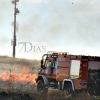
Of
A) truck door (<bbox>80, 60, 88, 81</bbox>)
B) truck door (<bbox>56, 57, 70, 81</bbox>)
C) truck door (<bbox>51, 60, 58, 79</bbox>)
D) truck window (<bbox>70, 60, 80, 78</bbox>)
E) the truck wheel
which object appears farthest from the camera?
truck door (<bbox>51, 60, 58, 79</bbox>)

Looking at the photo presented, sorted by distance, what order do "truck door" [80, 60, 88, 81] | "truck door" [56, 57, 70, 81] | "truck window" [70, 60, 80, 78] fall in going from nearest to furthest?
"truck door" [80, 60, 88, 81] < "truck window" [70, 60, 80, 78] < "truck door" [56, 57, 70, 81]

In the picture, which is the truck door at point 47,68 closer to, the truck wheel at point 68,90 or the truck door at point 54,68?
the truck door at point 54,68

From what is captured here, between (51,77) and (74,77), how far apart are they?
3.06 m

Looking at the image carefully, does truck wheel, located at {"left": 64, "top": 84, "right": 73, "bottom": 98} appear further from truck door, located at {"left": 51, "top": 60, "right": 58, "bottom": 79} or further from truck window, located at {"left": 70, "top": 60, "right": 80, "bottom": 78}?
truck door, located at {"left": 51, "top": 60, "right": 58, "bottom": 79}

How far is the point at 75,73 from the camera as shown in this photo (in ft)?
64.5

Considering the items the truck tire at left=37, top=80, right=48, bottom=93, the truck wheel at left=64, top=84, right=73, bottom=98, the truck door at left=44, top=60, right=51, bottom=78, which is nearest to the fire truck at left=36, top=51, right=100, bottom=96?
the truck wheel at left=64, top=84, right=73, bottom=98

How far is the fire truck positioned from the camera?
19.4m

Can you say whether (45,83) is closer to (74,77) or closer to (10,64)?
(74,77)

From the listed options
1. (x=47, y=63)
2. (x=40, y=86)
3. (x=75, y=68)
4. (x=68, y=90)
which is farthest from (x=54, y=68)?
(x=75, y=68)

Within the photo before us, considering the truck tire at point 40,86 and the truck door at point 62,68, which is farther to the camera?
the truck tire at point 40,86

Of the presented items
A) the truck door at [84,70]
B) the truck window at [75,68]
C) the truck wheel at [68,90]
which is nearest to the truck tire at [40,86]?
the truck wheel at [68,90]

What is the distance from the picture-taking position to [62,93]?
19438mm

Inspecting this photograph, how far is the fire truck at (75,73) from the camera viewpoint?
1938 cm

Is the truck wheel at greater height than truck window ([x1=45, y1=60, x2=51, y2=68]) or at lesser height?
lesser
